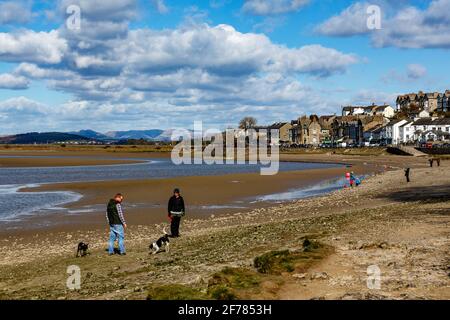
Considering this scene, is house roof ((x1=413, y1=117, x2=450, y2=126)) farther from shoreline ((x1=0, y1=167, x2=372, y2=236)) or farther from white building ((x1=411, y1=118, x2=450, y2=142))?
shoreline ((x1=0, y1=167, x2=372, y2=236))

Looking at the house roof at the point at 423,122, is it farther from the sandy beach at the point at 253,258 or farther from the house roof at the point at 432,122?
the sandy beach at the point at 253,258

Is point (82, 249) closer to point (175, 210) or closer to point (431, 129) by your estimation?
point (175, 210)

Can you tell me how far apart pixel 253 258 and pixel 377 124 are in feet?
484

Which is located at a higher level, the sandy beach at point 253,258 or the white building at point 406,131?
the white building at point 406,131

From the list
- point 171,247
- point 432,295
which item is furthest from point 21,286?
point 432,295

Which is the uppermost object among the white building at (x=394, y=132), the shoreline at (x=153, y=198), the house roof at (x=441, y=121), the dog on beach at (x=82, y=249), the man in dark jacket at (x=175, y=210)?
the house roof at (x=441, y=121)

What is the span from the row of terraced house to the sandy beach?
109152mm

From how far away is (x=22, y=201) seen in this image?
3469 centimetres

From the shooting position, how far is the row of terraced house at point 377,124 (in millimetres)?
127000

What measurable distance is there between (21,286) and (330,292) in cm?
790

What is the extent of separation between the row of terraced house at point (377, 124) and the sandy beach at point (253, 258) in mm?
109152

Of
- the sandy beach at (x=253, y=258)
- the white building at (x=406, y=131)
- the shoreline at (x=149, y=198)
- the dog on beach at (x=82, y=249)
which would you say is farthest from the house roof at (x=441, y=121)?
the dog on beach at (x=82, y=249)

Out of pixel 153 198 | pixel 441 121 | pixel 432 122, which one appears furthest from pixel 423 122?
pixel 153 198
